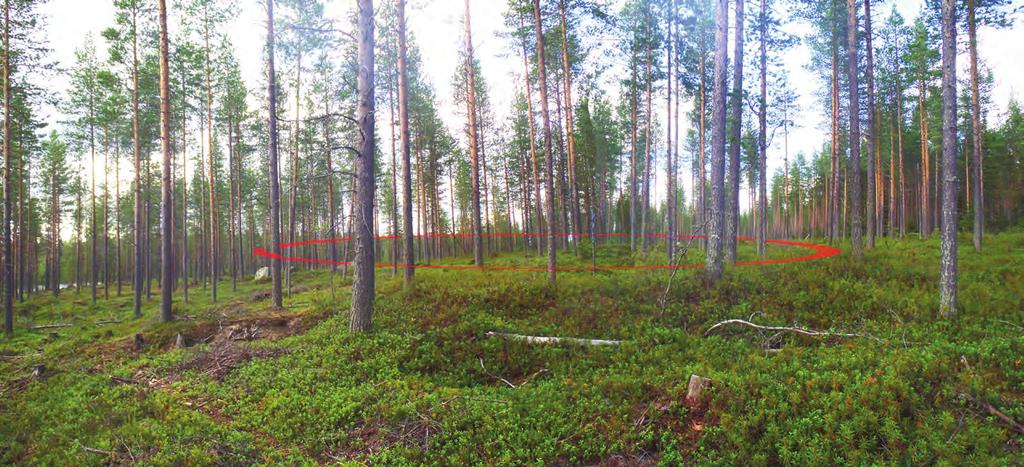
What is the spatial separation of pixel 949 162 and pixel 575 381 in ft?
28.8

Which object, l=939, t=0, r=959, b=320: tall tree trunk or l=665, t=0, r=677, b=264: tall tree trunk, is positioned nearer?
l=939, t=0, r=959, b=320: tall tree trunk

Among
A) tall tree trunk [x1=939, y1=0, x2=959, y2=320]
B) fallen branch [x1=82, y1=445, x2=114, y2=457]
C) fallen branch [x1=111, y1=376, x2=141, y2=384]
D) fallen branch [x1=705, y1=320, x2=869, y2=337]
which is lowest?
fallen branch [x1=111, y1=376, x2=141, y2=384]

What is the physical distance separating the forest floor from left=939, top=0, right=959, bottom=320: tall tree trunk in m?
Answer: 0.45

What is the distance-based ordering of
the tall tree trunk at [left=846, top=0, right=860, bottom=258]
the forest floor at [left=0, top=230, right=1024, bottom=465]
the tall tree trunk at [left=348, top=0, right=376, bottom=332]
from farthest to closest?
the tall tree trunk at [left=846, top=0, right=860, bottom=258] → the tall tree trunk at [left=348, top=0, right=376, bottom=332] → the forest floor at [left=0, top=230, right=1024, bottom=465]

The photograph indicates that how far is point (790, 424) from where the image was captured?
4781 millimetres

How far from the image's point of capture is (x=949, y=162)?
8.45 meters

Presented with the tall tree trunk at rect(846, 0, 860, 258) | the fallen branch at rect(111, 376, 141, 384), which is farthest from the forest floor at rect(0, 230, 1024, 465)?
the tall tree trunk at rect(846, 0, 860, 258)

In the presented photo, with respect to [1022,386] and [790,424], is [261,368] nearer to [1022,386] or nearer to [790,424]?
[790,424]

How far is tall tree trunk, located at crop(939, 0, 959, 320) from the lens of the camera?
27.5 ft

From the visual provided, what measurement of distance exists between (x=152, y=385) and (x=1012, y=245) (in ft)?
95.3

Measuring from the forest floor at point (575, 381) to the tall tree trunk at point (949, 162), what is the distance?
452 millimetres

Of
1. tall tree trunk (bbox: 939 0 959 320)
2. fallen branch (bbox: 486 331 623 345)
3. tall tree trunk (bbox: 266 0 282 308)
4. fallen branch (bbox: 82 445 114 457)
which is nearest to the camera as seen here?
fallen branch (bbox: 82 445 114 457)

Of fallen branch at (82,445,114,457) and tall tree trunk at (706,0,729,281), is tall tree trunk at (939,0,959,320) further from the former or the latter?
fallen branch at (82,445,114,457)

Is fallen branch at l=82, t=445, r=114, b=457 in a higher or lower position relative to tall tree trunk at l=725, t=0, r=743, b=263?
lower
